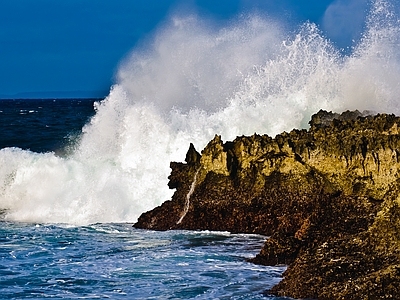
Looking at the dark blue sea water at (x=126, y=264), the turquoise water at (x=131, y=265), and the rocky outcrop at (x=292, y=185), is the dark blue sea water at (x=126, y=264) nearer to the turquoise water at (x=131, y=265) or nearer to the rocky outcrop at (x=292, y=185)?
the turquoise water at (x=131, y=265)

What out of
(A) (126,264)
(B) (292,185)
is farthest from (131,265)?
(B) (292,185)

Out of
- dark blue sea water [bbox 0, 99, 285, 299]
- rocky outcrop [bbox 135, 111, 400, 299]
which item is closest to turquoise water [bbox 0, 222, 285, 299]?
dark blue sea water [bbox 0, 99, 285, 299]

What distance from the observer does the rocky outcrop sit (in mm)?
10445

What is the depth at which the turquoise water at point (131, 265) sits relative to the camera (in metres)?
9.05

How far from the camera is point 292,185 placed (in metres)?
12.4

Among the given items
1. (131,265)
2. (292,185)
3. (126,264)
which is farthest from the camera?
(292,185)

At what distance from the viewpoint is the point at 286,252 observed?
9.87 metres

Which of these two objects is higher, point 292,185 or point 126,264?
point 292,185

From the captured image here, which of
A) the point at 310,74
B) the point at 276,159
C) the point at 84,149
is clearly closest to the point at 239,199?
the point at 276,159

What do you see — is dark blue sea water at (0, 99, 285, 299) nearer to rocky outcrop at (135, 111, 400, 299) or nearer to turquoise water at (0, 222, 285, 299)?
turquoise water at (0, 222, 285, 299)

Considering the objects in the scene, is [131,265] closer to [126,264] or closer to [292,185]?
[126,264]

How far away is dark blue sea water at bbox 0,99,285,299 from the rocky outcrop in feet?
1.30

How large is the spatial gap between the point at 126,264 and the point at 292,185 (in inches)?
133

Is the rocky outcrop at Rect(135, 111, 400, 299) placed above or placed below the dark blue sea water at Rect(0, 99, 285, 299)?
above
